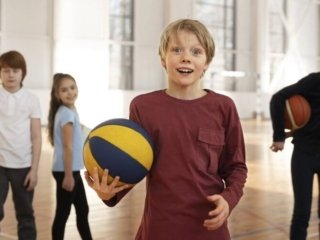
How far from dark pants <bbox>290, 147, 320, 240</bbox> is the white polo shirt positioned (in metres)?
1.62

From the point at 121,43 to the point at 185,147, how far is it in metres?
14.8

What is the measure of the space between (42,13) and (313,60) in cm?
1134

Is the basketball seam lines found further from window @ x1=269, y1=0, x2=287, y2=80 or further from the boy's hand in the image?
window @ x1=269, y1=0, x2=287, y2=80

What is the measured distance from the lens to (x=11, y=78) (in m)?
3.09

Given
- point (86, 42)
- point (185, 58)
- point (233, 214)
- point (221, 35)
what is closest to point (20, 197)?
point (185, 58)

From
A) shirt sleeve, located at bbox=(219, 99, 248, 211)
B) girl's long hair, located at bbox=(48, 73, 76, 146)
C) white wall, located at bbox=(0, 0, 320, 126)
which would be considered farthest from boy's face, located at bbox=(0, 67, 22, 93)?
white wall, located at bbox=(0, 0, 320, 126)

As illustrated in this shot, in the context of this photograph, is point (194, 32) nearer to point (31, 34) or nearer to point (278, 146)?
point (278, 146)

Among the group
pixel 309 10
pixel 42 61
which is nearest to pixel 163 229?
pixel 42 61

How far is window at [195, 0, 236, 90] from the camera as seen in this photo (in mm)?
18064

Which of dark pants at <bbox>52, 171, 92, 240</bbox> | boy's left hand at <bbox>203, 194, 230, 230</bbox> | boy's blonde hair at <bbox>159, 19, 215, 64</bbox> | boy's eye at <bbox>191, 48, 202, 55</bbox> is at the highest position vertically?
boy's blonde hair at <bbox>159, 19, 215, 64</bbox>

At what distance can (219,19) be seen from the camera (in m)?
18.4

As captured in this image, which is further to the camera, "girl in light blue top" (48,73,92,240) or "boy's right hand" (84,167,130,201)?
"girl in light blue top" (48,73,92,240)

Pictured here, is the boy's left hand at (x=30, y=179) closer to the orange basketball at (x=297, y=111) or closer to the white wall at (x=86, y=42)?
the orange basketball at (x=297, y=111)

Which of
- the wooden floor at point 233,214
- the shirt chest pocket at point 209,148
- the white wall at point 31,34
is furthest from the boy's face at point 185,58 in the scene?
the white wall at point 31,34
